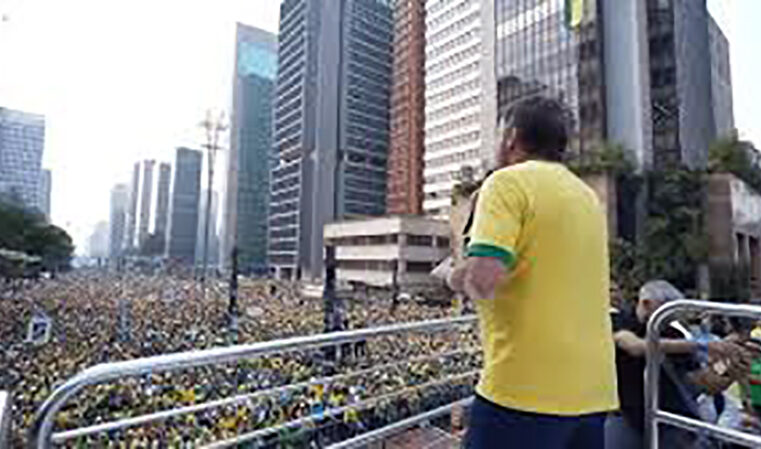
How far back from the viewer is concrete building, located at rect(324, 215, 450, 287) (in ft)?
170

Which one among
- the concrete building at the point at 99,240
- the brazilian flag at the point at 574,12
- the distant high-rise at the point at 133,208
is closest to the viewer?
the brazilian flag at the point at 574,12

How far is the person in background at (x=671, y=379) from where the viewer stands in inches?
88.9

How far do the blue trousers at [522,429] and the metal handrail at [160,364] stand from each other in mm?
1005

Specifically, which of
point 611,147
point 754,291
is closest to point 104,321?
point 611,147

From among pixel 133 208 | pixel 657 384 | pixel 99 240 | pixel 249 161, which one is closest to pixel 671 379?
pixel 657 384

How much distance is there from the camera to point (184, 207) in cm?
9856

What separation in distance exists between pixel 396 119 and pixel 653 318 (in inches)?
3504

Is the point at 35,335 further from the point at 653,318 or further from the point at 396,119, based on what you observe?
the point at 396,119

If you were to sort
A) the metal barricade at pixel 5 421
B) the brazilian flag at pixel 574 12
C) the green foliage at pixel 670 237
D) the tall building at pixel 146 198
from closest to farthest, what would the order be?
the metal barricade at pixel 5 421 < the green foliage at pixel 670 237 < the brazilian flag at pixel 574 12 < the tall building at pixel 146 198

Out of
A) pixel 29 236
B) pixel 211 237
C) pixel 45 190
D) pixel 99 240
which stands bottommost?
pixel 29 236

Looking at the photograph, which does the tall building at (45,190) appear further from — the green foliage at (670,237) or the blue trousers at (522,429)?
the blue trousers at (522,429)

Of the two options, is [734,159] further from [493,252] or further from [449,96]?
[493,252]

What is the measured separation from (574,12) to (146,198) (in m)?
95.4

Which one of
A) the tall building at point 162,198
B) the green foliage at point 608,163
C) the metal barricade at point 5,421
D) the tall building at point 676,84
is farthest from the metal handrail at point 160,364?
the tall building at point 162,198
